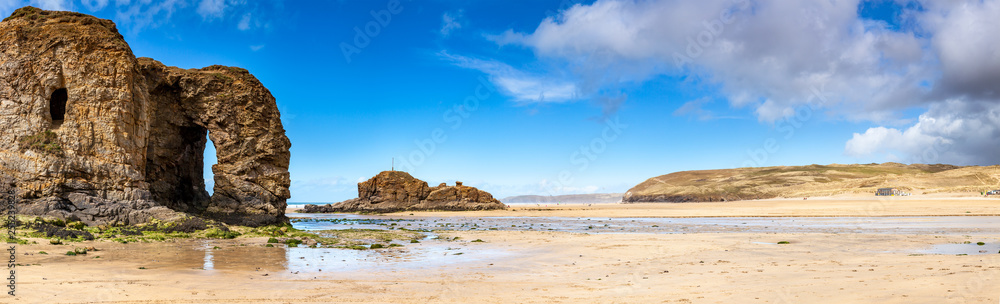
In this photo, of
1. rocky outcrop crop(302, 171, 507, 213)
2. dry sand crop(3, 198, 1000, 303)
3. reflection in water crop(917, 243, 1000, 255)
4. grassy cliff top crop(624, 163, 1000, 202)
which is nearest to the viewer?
dry sand crop(3, 198, 1000, 303)

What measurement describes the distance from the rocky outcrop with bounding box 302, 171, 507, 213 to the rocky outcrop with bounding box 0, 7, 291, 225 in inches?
1478

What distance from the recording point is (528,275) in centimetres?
1091

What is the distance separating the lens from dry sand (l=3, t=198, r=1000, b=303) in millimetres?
7688

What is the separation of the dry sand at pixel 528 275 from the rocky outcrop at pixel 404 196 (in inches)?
1955

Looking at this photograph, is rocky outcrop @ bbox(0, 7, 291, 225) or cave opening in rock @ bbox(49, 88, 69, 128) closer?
rocky outcrop @ bbox(0, 7, 291, 225)

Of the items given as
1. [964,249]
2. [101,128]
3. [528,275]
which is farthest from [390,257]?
[964,249]

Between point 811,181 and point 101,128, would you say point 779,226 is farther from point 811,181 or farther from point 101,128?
point 811,181

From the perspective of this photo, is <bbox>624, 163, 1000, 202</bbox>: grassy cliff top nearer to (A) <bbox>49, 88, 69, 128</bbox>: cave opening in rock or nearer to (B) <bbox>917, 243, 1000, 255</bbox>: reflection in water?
(B) <bbox>917, 243, 1000, 255</bbox>: reflection in water

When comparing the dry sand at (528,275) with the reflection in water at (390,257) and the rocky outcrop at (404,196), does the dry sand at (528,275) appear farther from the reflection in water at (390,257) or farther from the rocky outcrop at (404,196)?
the rocky outcrop at (404,196)

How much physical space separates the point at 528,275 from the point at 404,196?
5762 centimetres

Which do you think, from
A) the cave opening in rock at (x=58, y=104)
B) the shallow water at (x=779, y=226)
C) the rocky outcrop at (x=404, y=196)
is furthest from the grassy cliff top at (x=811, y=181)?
the cave opening in rock at (x=58, y=104)

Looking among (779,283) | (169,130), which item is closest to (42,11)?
(169,130)

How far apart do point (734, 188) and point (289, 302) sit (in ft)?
407

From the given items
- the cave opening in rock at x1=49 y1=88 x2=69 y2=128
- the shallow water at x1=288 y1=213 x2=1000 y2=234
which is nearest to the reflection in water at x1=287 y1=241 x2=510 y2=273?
the shallow water at x1=288 y1=213 x2=1000 y2=234
